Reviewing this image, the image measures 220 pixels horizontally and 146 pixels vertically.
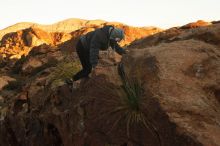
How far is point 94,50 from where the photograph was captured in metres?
9.55

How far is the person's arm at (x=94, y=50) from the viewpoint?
9.52 metres

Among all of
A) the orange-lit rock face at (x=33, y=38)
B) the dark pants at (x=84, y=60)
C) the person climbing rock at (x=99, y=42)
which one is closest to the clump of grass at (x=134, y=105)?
the person climbing rock at (x=99, y=42)

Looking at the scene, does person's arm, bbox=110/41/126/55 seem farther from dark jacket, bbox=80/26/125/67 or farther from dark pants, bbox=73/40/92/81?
dark pants, bbox=73/40/92/81

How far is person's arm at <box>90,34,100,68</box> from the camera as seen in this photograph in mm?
9523

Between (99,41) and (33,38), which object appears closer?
(99,41)

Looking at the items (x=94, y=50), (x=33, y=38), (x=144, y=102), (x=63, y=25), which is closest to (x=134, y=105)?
(x=144, y=102)

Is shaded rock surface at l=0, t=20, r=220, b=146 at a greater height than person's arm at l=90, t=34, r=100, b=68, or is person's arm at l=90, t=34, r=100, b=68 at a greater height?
person's arm at l=90, t=34, r=100, b=68

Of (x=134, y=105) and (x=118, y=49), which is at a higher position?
(x=118, y=49)

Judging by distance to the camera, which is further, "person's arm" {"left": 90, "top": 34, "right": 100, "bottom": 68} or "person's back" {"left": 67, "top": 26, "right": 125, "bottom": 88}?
"person's arm" {"left": 90, "top": 34, "right": 100, "bottom": 68}

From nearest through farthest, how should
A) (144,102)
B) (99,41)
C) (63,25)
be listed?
(144,102)
(99,41)
(63,25)

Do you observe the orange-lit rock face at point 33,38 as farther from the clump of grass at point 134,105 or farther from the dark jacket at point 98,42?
the clump of grass at point 134,105

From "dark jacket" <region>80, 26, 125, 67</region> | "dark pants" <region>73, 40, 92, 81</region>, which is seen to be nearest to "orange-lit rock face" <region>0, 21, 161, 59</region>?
"dark pants" <region>73, 40, 92, 81</region>

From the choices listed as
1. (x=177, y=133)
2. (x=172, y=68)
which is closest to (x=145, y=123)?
(x=177, y=133)

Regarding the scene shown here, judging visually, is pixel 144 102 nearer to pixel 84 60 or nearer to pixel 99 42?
pixel 99 42
